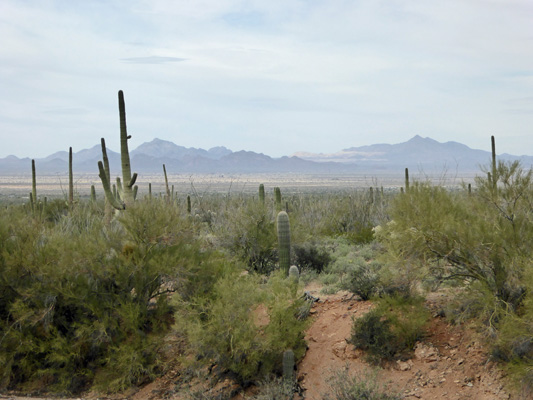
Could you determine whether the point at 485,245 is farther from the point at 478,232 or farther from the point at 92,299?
the point at 92,299

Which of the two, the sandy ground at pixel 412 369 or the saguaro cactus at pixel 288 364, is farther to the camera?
the saguaro cactus at pixel 288 364

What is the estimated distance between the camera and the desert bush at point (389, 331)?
1200cm

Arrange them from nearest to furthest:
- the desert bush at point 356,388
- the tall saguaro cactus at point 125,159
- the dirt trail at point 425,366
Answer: the desert bush at point 356,388 → the dirt trail at point 425,366 → the tall saguaro cactus at point 125,159

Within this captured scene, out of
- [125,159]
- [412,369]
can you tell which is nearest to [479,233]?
[412,369]

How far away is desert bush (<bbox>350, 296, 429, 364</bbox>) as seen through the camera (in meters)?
12.0

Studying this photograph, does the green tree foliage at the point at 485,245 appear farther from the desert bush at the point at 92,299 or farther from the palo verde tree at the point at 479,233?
the desert bush at the point at 92,299

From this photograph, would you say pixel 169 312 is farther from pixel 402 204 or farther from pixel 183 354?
pixel 402 204

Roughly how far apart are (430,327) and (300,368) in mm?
2717

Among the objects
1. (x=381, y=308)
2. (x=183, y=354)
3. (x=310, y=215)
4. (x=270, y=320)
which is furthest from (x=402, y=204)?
(x=310, y=215)

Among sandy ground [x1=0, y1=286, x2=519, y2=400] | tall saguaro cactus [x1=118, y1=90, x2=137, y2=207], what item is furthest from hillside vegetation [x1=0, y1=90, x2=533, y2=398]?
tall saguaro cactus [x1=118, y1=90, x2=137, y2=207]

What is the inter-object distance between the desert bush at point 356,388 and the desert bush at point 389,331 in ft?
2.33

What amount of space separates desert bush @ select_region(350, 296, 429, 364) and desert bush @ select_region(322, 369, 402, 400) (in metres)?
0.71

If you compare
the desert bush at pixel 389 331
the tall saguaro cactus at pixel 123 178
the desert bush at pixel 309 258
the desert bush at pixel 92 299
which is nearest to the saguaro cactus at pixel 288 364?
the desert bush at pixel 389 331

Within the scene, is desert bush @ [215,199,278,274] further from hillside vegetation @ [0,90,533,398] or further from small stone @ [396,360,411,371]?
small stone @ [396,360,411,371]
